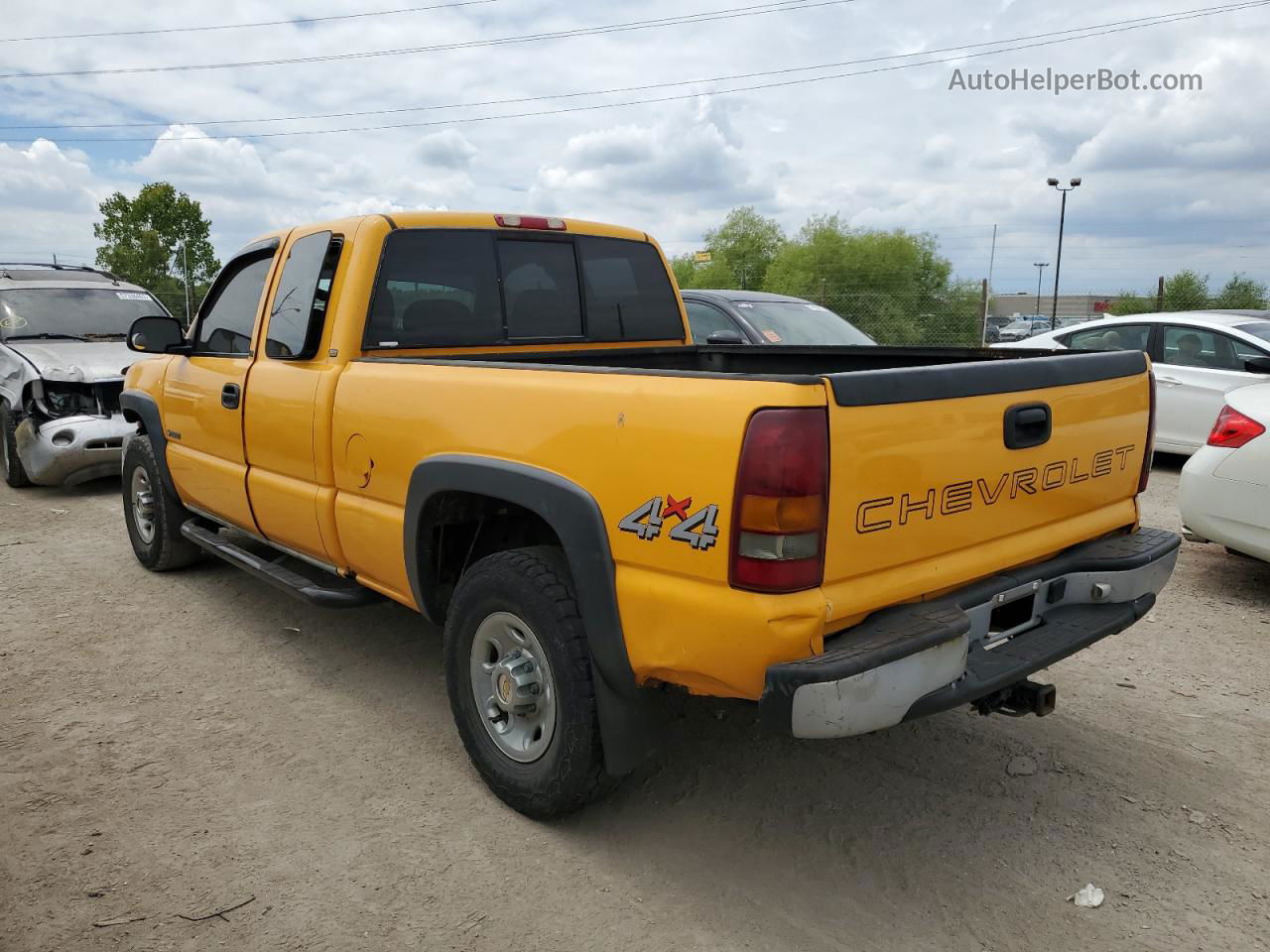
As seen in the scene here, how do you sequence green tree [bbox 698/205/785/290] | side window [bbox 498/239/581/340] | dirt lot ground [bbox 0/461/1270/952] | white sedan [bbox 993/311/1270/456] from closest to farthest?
dirt lot ground [bbox 0/461/1270/952]
side window [bbox 498/239/581/340]
white sedan [bbox 993/311/1270/456]
green tree [bbox 698/205/785/290]

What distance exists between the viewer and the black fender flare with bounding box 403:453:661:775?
2.61 metres

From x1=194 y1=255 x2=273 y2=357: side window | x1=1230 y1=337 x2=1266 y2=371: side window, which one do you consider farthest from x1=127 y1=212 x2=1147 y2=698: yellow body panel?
x1=1230 y1=337 x2=1266 y2=371: side window

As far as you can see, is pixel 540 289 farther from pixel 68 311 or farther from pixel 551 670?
pixel 68 311

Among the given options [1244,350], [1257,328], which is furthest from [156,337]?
[1257,328]

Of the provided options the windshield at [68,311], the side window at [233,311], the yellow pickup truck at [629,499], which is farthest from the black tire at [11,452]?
the yellow pickup truck at [629,499]

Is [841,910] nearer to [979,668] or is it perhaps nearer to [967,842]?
[967,842]

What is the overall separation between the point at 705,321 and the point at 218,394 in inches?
204

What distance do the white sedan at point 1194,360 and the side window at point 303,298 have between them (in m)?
6.34

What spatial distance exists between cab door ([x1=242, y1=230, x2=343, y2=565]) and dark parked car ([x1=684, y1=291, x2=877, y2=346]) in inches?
188

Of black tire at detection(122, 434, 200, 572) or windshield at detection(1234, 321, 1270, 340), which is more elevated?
windshield at detection(1234, 321, 1270, 340)

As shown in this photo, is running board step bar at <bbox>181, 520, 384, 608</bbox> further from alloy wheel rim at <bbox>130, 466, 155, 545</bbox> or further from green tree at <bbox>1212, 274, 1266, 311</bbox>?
green tree at <bbox>1212, 274, 1266, 311</bbox>

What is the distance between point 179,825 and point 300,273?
2.27 m

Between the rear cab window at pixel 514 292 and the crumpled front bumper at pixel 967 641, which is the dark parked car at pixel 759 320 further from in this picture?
the crumpled front bumper at pixel 967 641

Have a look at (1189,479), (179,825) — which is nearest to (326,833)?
(179,825)
